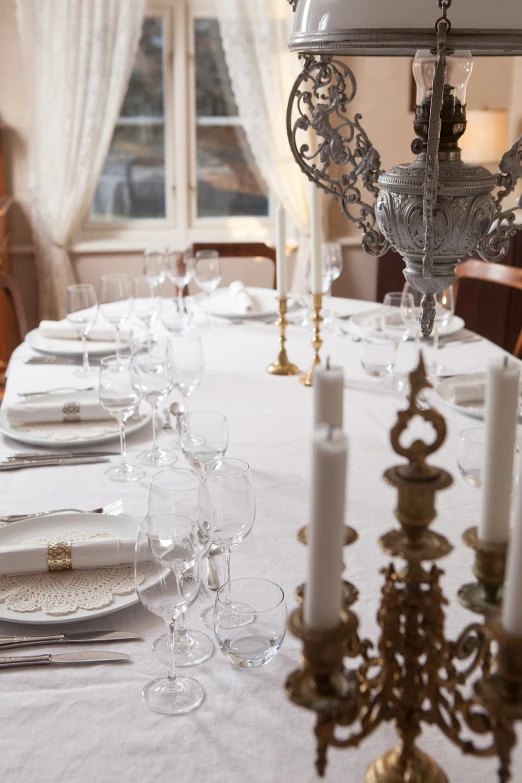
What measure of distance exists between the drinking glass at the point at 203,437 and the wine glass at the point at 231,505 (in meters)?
0.28

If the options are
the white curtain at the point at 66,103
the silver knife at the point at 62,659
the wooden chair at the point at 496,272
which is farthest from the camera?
the white curtain at the point at 66,103

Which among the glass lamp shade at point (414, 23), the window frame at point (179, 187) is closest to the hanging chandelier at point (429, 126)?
the glass lamp shade at point (414, 23)

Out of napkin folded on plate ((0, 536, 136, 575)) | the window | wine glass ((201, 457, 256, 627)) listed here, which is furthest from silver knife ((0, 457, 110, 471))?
the window

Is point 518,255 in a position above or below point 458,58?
below

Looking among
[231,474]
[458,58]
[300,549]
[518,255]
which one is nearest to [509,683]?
[231,474]

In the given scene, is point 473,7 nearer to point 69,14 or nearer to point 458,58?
point 458,58

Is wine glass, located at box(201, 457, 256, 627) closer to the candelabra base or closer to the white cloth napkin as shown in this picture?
the candelabra base

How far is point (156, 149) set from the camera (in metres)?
4.09

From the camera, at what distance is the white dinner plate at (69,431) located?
150 cm

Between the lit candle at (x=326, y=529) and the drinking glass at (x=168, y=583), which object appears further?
the drinking glass at (x=168, y=583)

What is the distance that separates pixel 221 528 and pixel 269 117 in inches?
128

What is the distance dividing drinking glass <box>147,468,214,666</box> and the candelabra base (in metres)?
0.26

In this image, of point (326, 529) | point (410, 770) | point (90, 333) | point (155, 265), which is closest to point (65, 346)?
point (90, 333)

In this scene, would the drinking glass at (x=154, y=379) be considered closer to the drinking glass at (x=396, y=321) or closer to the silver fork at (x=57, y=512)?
the silver fork at (x=57, y=512)
